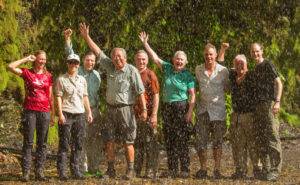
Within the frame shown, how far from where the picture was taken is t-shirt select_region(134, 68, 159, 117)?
22.3 ft

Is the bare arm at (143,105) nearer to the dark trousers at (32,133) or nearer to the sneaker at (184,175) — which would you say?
the sneaker at (184,175)

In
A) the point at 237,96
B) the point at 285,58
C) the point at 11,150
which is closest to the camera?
the point at 237,96

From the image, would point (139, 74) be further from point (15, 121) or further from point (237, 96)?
point (15, 121)

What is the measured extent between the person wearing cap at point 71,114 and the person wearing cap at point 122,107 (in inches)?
13.9

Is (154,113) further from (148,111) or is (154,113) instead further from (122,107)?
(122,107)

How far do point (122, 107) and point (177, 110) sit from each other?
A: 85cm

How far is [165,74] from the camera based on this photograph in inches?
272

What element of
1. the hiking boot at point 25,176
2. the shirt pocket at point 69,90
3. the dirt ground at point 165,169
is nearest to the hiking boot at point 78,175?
the dirt ground at point 165,169

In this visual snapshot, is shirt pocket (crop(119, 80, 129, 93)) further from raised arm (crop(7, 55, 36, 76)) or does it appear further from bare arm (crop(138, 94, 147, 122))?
raised arm (crop(7, 55, 36, 76))

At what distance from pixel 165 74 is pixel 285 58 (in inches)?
276

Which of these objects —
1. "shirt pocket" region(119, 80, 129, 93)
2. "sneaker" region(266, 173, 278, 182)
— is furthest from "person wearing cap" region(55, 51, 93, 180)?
"sneaker" region(266, 173, 278, 182)

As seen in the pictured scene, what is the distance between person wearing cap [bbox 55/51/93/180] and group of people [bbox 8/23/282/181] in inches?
0.6

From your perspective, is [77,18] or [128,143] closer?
[128,143]

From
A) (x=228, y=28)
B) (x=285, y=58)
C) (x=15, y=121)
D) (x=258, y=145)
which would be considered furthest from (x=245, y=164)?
(x=285, y=58)
